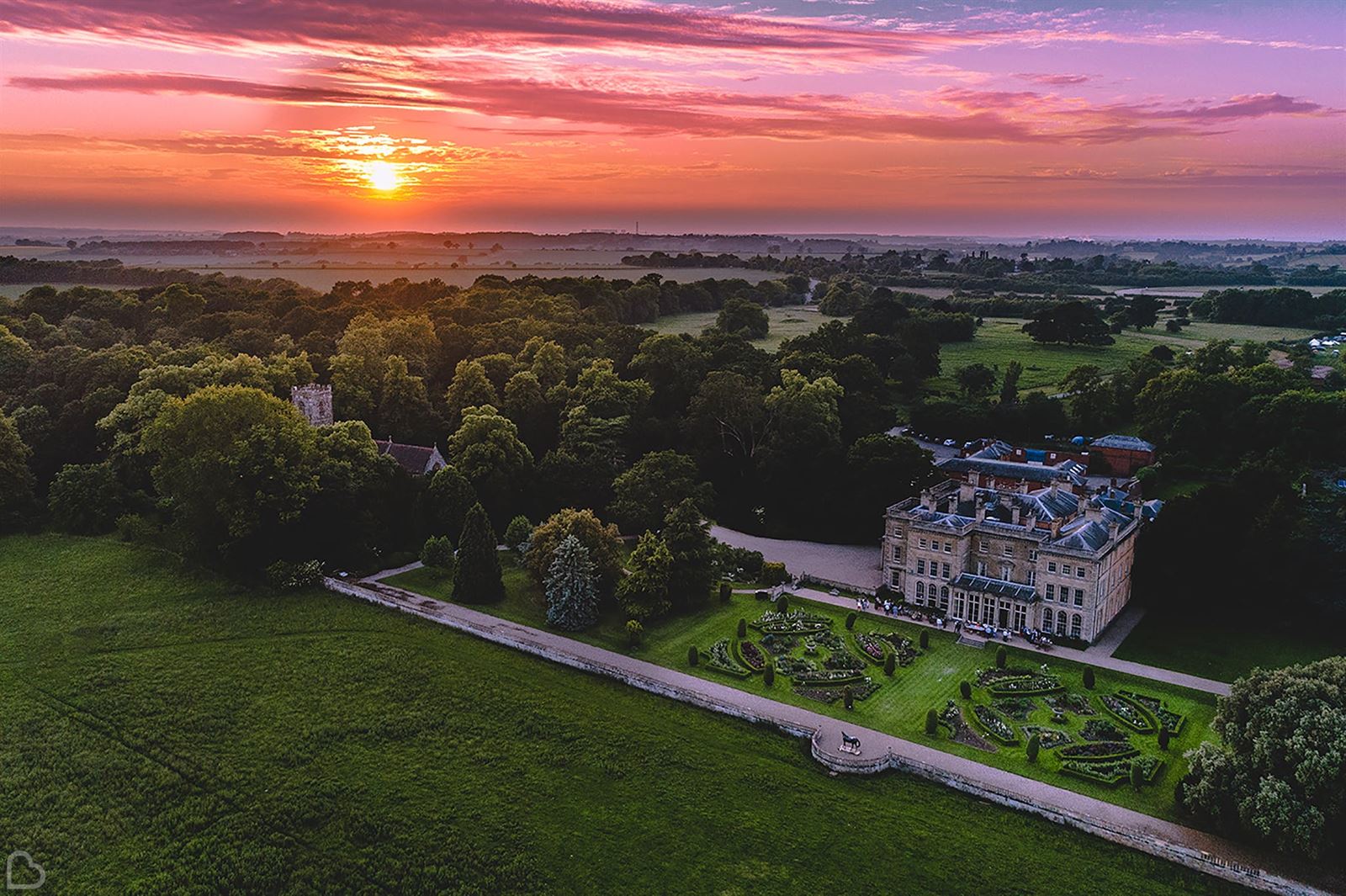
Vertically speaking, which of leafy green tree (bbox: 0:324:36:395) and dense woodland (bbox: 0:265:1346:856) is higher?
leafy green tree (bbox: 0:324:36:395)

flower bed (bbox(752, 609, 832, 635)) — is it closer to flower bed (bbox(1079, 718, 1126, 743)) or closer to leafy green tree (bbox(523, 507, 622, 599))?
leafy green tree (bbox(523, 507, 622, 599))

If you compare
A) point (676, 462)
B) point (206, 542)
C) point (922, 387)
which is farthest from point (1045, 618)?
point (922, 387)

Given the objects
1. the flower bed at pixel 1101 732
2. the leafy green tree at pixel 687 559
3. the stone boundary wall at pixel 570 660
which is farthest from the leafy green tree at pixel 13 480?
the flower bed at pixel 1101 732

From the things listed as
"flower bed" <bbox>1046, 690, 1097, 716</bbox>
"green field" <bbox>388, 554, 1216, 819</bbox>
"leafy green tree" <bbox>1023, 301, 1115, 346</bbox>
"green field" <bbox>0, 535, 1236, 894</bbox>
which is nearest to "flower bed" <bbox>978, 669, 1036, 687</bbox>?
"green field" <bbox>388, 554, 1216, 819</bbox>

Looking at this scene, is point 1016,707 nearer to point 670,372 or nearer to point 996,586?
point 996,586

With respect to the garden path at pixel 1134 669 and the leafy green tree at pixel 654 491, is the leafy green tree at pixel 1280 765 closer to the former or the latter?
the garden path at pixel 1134 669

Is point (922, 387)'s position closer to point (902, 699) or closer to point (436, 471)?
point (436, 471)

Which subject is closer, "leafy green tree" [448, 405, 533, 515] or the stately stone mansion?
the stately stone mansion
